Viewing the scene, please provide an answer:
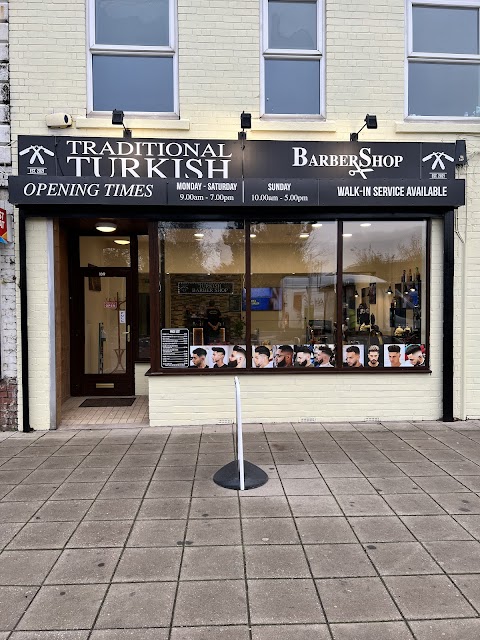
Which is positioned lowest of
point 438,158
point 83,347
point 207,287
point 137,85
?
point 83,347

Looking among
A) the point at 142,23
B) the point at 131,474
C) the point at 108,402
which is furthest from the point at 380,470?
the point at 142,23

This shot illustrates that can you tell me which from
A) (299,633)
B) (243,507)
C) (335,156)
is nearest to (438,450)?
(243,507)

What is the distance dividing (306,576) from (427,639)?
80 centimetres

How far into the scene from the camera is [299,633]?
253 cm

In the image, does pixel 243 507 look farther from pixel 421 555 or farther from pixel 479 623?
pixel 479 623

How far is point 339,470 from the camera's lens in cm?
488

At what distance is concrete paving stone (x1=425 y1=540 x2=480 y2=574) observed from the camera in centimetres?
312

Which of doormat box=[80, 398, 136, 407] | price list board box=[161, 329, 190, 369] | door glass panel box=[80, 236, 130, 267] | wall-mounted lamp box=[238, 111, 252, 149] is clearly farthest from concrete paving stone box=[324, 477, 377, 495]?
door glass panel box=[80, 236, 130, 267]

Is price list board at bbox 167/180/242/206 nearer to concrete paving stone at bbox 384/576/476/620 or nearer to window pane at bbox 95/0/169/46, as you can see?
window pane at bbox 95/0/169/46

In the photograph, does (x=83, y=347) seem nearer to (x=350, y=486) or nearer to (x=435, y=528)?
(x=350, y=486)

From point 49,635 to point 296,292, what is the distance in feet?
17.6

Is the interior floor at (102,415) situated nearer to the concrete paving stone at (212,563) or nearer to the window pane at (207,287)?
the window pane at (207,287)

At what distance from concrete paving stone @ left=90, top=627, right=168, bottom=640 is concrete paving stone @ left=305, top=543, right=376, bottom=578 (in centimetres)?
106

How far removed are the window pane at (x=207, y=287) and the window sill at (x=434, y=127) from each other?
270cm
